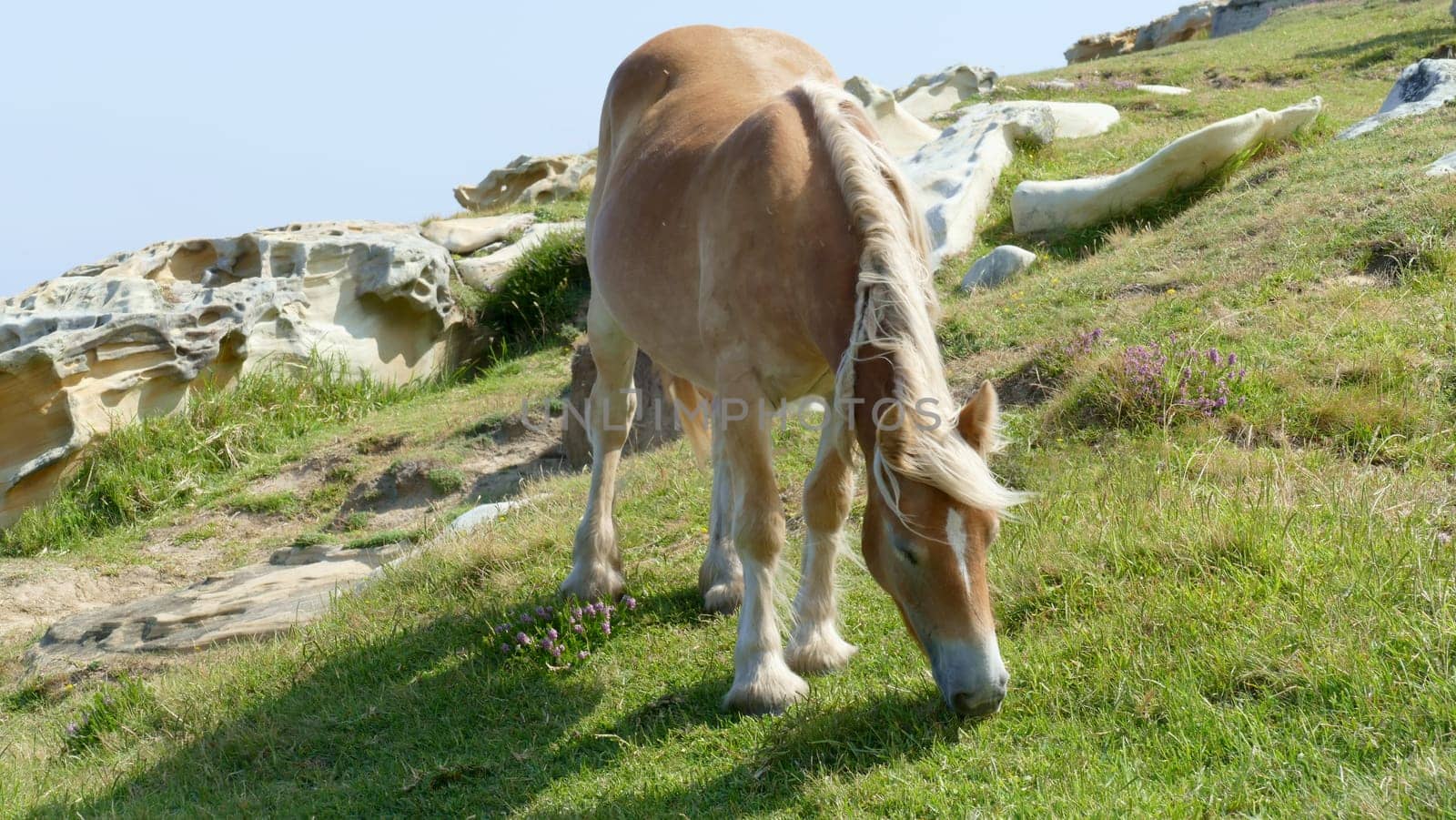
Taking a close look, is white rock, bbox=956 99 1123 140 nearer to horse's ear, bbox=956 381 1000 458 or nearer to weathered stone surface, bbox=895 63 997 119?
weathered stone surface, bbox=895 63 997 119

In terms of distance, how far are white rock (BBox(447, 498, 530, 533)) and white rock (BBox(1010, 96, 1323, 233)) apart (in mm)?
5290

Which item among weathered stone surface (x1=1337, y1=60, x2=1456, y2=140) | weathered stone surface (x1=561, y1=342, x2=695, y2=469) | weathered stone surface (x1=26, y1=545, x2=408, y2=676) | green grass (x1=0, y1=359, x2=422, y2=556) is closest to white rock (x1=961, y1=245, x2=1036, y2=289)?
weathered stone surface (x1=561, y1=342, x2=695, y2=469)

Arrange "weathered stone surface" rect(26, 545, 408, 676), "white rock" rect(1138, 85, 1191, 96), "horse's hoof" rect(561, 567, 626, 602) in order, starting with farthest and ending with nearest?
"white rock" rect(1138, 85, 1191, 96), "weathered stone surface" rect(26, 545, 408, 676), "horse's hoof" rect(561, 567, 626, 602)

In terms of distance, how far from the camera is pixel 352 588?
6.14 metres

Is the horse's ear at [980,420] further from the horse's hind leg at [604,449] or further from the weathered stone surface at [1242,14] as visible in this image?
the weathered stone surface at [1242,14]

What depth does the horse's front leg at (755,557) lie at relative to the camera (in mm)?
3820

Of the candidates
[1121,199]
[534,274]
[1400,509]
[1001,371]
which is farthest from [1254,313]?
[534,274]

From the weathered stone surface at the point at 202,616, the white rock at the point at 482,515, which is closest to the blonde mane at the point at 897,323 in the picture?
the white rock at the point at 482,515

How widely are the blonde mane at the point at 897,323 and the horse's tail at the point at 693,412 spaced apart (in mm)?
1939

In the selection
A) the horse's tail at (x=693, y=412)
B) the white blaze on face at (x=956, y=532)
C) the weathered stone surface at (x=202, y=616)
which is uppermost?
the white blaze on face at (x=956, y=532)

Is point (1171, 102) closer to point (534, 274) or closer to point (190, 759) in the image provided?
point (534, 274)

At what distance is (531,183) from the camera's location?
18750 millimetres

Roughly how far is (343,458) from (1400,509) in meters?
8.73

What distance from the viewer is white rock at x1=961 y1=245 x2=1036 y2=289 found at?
8742mm
